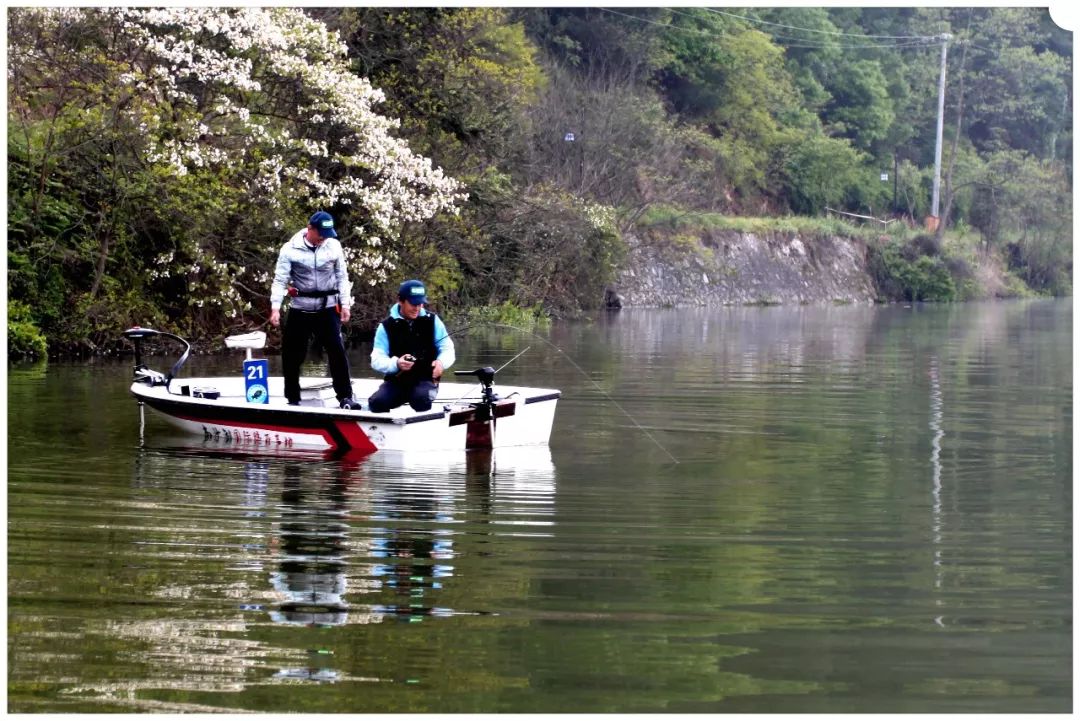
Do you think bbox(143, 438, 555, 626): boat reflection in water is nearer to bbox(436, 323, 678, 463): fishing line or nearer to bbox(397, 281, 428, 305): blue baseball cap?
bbox(436, 323, 678, 463): fishing line

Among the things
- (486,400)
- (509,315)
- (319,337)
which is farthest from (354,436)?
(509,315)

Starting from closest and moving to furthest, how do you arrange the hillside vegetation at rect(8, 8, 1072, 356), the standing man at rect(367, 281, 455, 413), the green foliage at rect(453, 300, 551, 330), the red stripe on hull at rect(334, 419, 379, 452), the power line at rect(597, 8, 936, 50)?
the standing man at rect(367, 281, 455, 413)
the red stripe on hull at rect(334, 419, 379, 452)
the hillside vegetation at rect(8, 8, 1072, 356)
the green foliage at rect(453, 300, 551, 330)
the power line at rect(597, 8, 936, 50)

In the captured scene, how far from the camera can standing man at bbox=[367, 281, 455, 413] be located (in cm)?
1354

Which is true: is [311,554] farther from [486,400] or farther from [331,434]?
[486,400]

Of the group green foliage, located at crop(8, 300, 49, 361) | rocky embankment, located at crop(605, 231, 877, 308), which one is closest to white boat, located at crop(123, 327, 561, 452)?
green foliage, located at crop(8, 300, 49, 361)

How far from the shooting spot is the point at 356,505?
11102 millimetres

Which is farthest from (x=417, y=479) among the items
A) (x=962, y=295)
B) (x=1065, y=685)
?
(x=962, y=295)

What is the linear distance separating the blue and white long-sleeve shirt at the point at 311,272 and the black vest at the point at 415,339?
1.06m

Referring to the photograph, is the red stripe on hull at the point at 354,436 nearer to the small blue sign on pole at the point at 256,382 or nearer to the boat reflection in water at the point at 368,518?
the boat reflection in water at the point at 368,518

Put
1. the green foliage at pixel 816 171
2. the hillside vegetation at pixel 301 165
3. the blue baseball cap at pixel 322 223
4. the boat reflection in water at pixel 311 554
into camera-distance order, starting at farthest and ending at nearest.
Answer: the green foliage at pixel 816 171, the hillside vegetation at pixel 301 165, the blue baseball cap at pixel 322 223, the boat reflection in water at pixel 311 554

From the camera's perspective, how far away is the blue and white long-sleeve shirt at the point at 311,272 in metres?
14.5

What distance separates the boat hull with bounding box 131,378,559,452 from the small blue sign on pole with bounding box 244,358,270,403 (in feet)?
1.07

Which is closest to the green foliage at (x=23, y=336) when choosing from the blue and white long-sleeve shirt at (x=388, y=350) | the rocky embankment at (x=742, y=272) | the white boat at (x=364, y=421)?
the white boat at (x=364, y=421)

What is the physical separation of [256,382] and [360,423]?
2274 mm
